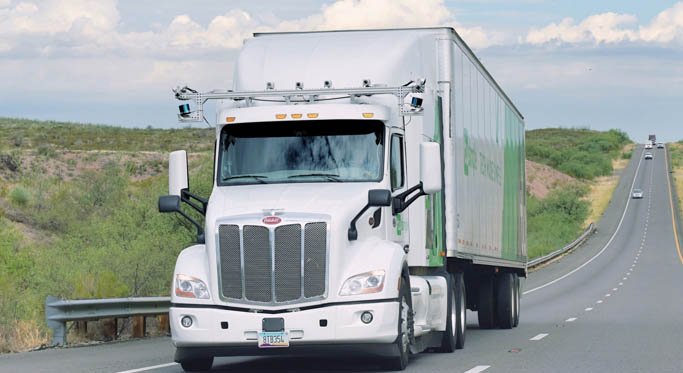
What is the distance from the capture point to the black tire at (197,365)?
483 inches

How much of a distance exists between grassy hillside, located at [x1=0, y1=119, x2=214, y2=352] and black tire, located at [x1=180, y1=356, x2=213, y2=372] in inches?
165

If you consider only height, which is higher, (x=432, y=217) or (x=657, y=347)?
(x=432, y=217)

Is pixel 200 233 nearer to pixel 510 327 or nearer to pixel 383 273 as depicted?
pixel 383 273

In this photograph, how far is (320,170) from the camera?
12.5 meters

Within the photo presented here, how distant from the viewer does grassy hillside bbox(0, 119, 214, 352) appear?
20672mm

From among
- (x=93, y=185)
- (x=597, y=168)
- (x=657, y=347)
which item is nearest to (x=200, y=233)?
(x=657, y=347)

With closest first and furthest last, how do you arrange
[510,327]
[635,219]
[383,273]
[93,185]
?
1. [383,273]
2. [510,327]
3. [93,185]
4. [635,219]

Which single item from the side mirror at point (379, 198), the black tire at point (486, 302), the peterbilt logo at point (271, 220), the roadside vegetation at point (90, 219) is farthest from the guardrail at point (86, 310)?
the black tire at point (486, 302)

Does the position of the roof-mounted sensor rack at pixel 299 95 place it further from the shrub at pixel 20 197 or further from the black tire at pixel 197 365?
the shrub at pixel 20 197

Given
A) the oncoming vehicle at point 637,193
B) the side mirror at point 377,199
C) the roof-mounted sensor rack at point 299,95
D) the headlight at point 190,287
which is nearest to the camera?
the headlight at point 190,287

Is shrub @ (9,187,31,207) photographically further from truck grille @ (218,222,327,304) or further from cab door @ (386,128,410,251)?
truck grille @ (218,222,327,304)

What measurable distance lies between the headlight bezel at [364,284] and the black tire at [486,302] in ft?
35.5

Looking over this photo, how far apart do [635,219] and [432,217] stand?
314ft

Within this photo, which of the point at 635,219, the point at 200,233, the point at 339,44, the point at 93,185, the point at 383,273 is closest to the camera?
the point at 383,273
